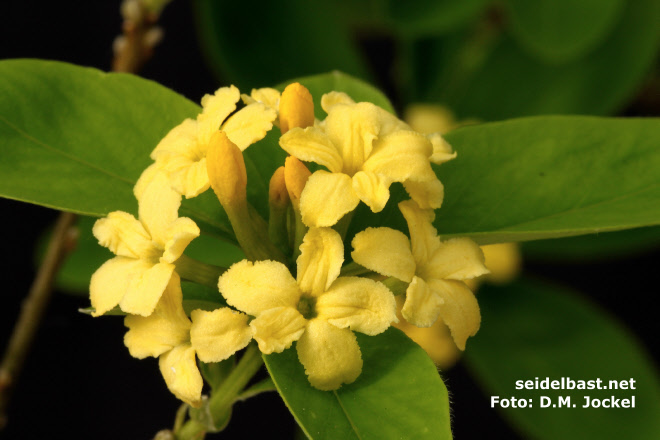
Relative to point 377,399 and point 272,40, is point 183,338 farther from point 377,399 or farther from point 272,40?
point 272,40

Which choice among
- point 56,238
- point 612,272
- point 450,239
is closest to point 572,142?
point 450,239

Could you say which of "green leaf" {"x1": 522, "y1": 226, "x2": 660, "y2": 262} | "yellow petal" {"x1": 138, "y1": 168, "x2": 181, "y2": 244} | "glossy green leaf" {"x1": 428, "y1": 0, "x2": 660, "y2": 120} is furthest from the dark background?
"yellow petal" {"x1": 138, "y1": 168, "x2": 181, "y2": 244}

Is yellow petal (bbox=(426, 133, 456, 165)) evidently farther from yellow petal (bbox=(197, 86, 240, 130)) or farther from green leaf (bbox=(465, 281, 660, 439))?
green leaf (bbox=(465, 281, 660, 439))

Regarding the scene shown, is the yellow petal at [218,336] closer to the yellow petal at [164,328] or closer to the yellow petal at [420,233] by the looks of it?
the yellow petal at [164,328]

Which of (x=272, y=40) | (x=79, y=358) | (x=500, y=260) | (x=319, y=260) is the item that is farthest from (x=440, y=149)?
(x=79, y=358)

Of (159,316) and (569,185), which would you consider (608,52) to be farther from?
(159,316)

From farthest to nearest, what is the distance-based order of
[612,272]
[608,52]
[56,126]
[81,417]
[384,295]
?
[612,272]
[81,417]
[608,52]
[56,126]
[384,295]
